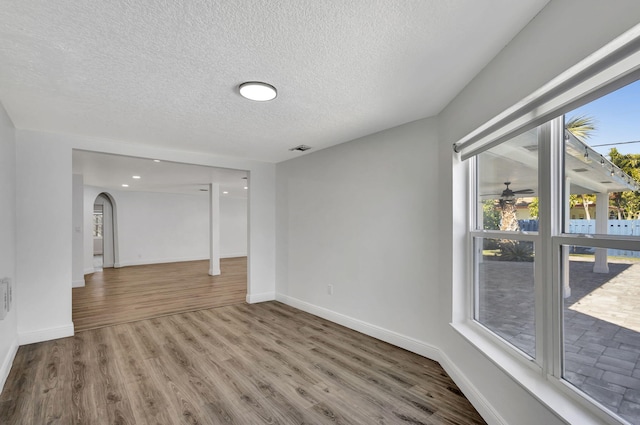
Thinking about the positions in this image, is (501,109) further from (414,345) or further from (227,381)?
(227,381)

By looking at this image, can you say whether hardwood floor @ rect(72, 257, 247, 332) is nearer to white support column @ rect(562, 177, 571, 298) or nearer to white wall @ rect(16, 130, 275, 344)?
white wall @ rect(16, 130, 275, 344)

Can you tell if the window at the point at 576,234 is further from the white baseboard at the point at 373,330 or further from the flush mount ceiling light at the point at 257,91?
the flush mount ceiling light at the point at 257,91

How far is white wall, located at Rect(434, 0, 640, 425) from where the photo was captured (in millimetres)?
1138

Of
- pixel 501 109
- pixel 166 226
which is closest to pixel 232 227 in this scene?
pixel 166 226

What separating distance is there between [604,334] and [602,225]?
48cm

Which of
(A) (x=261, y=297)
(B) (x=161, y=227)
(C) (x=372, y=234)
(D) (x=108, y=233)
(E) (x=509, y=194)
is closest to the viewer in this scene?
(E) (x=509, y=194)

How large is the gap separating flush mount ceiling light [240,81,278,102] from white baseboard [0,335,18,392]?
2986mm

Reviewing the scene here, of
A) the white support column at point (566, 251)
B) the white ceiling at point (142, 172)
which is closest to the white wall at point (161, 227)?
the white ceiling at point (142, 172)

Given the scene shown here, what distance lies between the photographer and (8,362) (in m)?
2.57

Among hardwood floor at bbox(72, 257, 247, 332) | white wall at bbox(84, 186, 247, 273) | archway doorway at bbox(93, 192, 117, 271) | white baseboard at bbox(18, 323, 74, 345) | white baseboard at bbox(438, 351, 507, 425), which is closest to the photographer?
white baseboard at bbox(438, 351, 507, 425)

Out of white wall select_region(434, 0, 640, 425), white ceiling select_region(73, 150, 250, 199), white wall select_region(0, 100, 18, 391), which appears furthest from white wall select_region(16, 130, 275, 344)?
white wall select_region(434, 0, 640, 425)

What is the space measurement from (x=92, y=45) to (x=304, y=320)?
347 centimetres

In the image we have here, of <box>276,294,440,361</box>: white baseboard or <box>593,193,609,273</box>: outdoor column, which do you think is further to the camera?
<box>276,294,440,361</box>: white baseboard

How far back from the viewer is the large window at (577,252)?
1.15 metres
